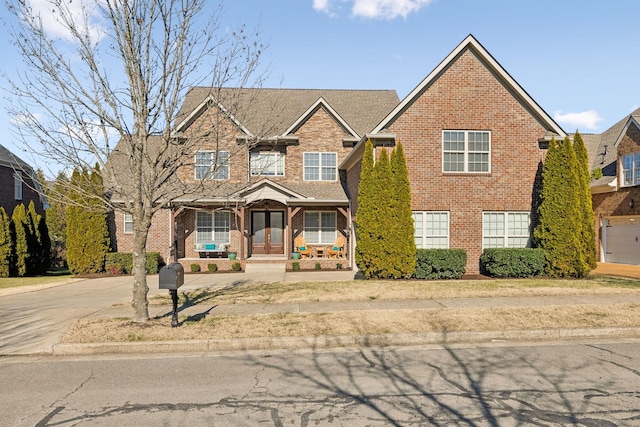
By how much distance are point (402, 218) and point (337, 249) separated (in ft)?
19.9

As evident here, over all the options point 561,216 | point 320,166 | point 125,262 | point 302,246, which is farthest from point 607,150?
point 125,262

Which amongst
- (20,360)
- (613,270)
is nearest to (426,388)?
(20,360)

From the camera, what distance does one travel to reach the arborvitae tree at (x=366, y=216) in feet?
51.3

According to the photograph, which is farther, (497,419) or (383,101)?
(383,101)

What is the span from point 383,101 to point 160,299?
18.4m

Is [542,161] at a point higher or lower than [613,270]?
higher

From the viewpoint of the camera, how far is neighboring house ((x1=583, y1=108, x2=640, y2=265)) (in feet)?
65.1

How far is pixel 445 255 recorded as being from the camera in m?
15.6

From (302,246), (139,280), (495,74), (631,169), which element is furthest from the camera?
(302,246)

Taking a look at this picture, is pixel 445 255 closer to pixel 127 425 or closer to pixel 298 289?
pixel 298 289

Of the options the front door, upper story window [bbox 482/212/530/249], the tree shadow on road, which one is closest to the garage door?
upper story window [bbox 482/212/530/249]

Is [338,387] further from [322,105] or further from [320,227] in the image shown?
[322,105]

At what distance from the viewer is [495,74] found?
16672 millimetres

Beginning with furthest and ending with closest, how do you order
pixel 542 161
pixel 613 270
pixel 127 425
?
pixel 613 270 → pixel 542 161 → pixel 127 425
